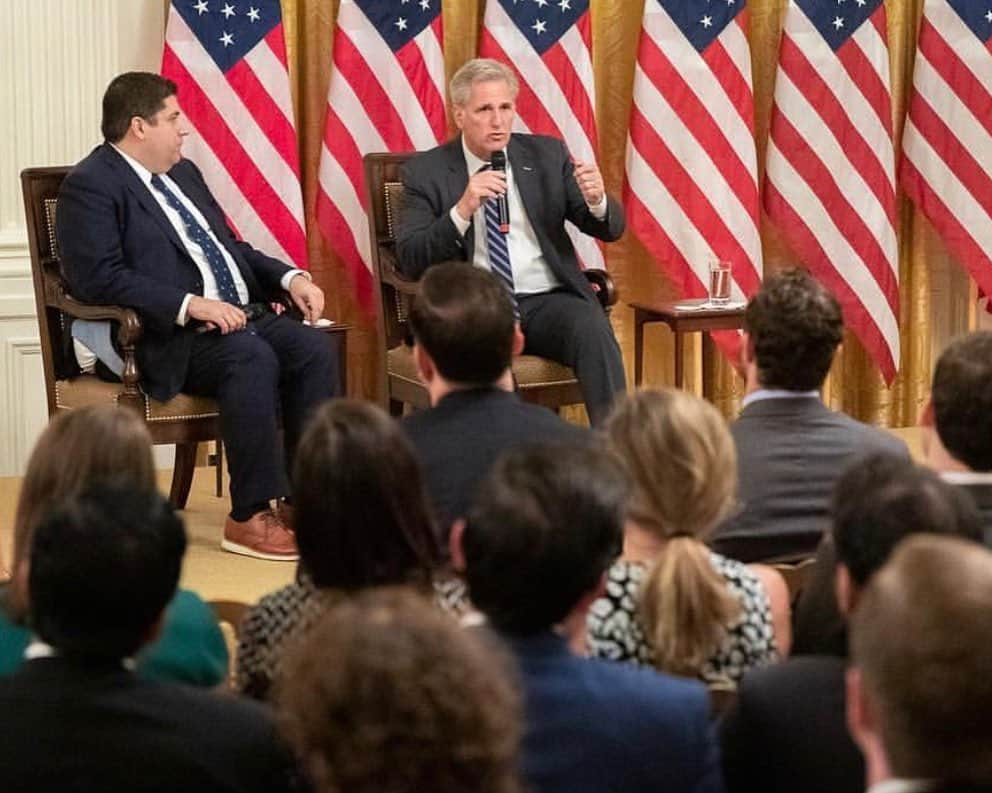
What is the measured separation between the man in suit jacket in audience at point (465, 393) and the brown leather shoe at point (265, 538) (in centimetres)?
172

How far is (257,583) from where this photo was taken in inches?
194

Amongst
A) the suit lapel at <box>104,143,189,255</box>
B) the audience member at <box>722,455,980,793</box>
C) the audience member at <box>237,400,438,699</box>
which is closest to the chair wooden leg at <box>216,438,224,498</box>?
the suit lapel at <box>104,143,189,255</box>

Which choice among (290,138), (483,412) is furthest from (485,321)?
(290,138)

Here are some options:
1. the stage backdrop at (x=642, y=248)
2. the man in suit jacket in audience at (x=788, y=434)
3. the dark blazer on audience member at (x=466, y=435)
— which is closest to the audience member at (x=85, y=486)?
the dark blazer on audience member at (x=466, y=435)

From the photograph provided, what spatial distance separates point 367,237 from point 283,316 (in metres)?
0.95

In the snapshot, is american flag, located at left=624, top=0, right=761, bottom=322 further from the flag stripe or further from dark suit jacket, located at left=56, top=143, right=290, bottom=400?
dark suit jacket, located at left=56, top=143, right=290, bottom=400

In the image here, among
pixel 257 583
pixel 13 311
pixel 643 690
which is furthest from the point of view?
pixel 13 311

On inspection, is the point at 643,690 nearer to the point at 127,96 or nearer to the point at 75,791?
the point at 75,791

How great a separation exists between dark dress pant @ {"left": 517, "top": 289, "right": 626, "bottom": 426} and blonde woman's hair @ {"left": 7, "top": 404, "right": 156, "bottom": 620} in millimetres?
2747

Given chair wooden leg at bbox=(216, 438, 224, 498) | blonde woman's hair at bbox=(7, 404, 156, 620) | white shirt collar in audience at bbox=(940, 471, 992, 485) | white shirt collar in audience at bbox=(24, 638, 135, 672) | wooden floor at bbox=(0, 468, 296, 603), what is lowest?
wooden floor at bbox=(0, 468, 296, 603)

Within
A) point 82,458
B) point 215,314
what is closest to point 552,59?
point 215,314

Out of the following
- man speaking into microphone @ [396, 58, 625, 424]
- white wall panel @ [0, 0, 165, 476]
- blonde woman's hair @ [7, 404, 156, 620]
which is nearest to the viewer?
blonde woman's hair @ [7, 404, 156, 620]

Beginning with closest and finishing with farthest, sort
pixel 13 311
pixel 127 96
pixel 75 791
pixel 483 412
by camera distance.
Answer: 1. pixel 75 791
2. pixel 483 412
3. pixel 127 96
4. pixel 13 311

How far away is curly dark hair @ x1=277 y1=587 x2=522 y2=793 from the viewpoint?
1.44 metres
